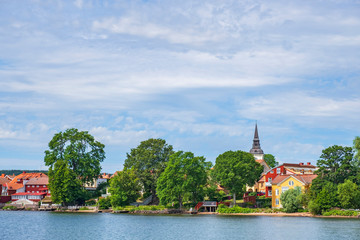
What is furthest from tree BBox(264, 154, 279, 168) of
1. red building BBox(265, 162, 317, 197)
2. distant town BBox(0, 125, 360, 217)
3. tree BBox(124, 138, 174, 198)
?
tree BBox(124, 138, 174, 198)

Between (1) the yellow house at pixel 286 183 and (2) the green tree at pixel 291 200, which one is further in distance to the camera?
(1) the yellow house at pixel 286 183

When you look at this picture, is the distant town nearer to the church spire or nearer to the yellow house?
the yellow house

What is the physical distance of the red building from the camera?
4001 inches

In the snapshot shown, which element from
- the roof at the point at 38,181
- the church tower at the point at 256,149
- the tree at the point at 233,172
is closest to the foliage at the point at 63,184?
the tree at the point at 233,172

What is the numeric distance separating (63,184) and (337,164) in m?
52.7

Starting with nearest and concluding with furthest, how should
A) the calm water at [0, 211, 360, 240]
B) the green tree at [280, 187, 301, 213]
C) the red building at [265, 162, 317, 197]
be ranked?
the calm water at [0, 211, 360, 240], the green tree at [280, 187, 301, 213], the red building at [265, 162, 317, 197]

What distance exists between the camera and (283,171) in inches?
4377

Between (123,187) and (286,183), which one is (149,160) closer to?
(123,187)

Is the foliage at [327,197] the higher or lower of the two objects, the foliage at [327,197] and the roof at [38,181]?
the lower

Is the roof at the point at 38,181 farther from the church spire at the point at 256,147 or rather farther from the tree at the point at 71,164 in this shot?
the church spire at the point at 256,147

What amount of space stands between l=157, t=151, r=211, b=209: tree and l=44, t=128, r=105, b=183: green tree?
19.7 meters

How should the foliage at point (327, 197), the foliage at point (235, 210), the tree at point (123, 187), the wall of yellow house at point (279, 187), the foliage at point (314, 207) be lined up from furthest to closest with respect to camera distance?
the tree at point (123, 187)
the wall of yellow house at point (279, 187)
the foliage at point (235, 210)
the foliage at point (327, 197)
the foliage at point (314, 207)

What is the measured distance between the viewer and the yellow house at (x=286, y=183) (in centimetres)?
8862

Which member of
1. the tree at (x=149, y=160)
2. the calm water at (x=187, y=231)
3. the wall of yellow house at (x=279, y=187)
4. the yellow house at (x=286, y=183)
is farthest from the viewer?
the tree at (x=149, y=160)
